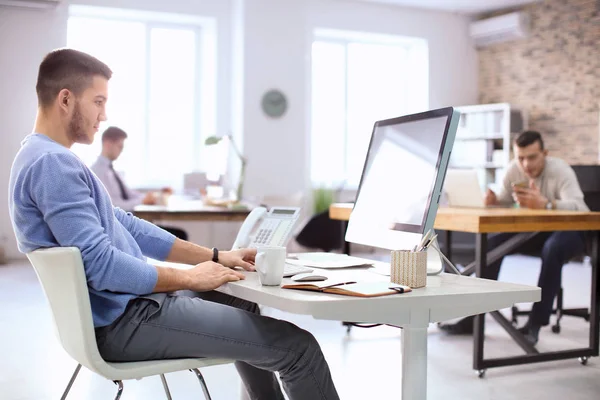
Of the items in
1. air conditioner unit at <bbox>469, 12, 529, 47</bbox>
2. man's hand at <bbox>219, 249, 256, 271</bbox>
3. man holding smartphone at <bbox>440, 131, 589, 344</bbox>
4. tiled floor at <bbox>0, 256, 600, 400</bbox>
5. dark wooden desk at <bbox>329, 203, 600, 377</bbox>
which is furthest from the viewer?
air conditioner unit at <bbox>469, 12, 529, 47</bbox>

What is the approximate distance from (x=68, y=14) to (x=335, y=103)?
3445mm

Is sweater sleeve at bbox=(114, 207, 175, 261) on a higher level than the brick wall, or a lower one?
lower

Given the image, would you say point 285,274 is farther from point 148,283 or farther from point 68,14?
point 68,14

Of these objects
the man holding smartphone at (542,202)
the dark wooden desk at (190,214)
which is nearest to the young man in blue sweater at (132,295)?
the man holding smartphone at (542,202)

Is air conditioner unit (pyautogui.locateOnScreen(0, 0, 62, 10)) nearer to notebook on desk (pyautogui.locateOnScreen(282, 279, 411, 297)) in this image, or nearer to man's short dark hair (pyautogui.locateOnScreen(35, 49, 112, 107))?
man's short dark hair (pyautogui.locateOnScreen(35, 49, 112, 107))

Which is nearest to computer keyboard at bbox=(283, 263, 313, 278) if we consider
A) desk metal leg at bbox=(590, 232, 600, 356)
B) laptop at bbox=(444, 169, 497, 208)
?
desk metal leg at bbox=(590, 232, 600, 356)

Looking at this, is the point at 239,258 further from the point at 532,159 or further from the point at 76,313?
the point at 532,159

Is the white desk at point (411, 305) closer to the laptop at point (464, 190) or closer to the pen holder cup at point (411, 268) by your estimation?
the pen holder cup at point (411, 268)

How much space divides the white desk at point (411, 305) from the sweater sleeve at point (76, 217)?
0.86 ft

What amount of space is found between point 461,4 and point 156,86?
407cm

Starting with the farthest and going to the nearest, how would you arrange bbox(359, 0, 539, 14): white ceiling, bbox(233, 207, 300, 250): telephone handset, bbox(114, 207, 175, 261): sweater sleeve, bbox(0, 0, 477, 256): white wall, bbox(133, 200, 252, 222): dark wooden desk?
bbox(359, 0, 539, 14): white ceiling
bbox(0, 0, 477, 256): white wall
bbox(133, 200, 252, 222): dark wooden desk
bbox(233, 207, 300, 250): telephone handset
bbox(114, 207, 175, 261): sweater sleeve

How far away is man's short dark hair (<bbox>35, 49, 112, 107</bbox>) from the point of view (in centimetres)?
170

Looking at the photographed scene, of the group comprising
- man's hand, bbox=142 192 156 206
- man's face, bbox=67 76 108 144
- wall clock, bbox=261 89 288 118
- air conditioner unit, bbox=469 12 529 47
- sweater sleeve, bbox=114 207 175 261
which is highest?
air conditioner unit, bbox=469 12 529 47

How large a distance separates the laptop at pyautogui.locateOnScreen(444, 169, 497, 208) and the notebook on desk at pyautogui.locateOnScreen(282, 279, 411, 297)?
8.28 feet
